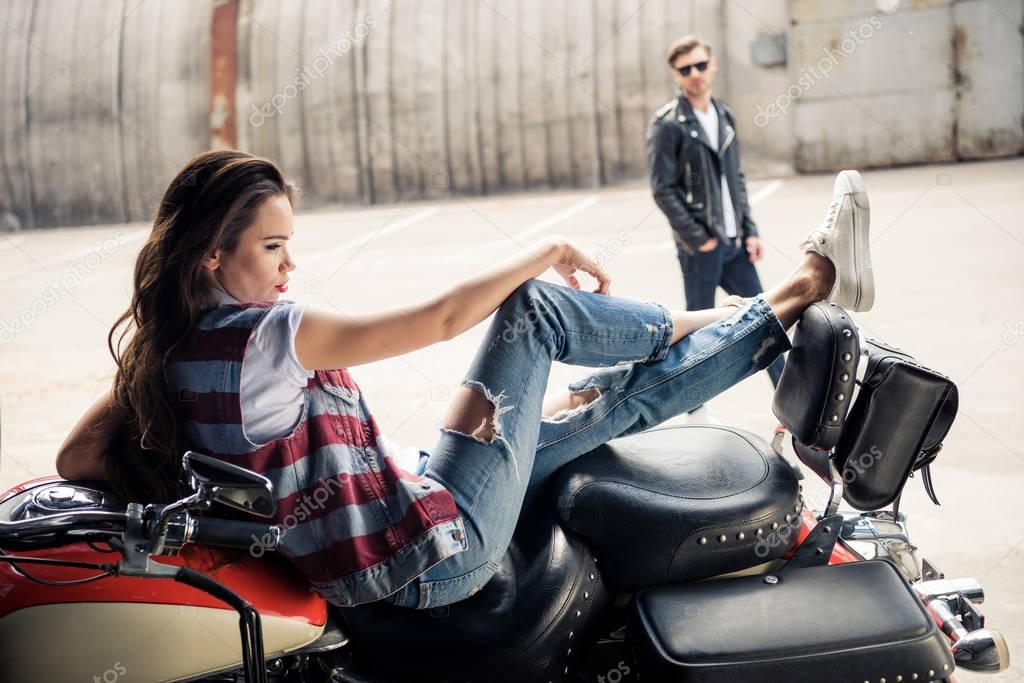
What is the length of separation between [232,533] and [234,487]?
0.24ft

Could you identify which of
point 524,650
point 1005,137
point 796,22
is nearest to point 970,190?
point 1005,137

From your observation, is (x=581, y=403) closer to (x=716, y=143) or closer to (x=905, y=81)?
(x=716, y=143)

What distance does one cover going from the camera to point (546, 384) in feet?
6.68

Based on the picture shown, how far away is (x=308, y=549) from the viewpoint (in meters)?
1.75

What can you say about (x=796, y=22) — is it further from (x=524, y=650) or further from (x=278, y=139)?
(x=524, y=650)

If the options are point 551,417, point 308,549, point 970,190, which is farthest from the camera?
point 970,190

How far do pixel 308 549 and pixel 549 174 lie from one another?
32.9 feet

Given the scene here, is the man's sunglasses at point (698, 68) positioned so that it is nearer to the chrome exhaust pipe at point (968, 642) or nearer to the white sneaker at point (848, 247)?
the white sneaker at point (848, 247)

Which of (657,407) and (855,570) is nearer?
(855,570)

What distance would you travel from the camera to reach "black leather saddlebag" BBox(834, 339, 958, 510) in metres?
1.92

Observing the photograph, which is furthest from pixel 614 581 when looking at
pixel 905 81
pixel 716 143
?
pixel 905 81

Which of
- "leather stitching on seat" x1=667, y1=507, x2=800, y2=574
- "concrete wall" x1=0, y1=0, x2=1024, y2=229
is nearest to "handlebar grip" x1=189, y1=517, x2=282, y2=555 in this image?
"leather stitching on seat" x1=667, y1=507, x2=800, y2=574

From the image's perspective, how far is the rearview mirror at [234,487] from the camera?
1.37 meters

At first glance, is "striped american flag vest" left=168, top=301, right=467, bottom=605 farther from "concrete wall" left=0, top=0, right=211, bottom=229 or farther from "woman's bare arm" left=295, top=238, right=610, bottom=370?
"concrete wall" left=0, top=0, right=211, bottom=229
